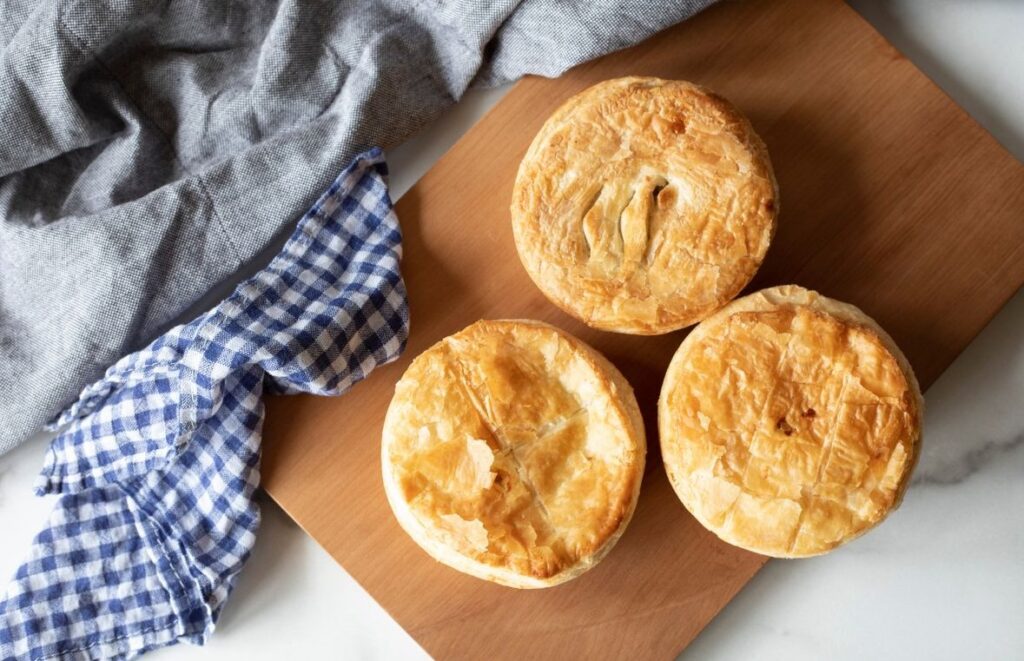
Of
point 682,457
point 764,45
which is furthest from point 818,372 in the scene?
point 764,45

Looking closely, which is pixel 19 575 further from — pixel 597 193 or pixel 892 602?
pixel 892 602

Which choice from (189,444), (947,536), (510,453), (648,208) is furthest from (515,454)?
(947,536)

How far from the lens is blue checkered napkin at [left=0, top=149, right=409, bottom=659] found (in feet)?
7.13

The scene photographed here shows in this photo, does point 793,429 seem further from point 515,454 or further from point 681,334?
point 515,454

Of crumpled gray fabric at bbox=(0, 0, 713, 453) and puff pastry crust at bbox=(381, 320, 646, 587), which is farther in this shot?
crumpled gray fabric at bbox=(0, 0, 713, 453)

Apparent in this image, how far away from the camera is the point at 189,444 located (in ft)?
7.41

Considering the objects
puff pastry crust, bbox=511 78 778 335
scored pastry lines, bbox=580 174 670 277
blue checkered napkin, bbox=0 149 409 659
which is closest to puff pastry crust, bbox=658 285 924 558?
puff pastry crust, bbox=511 78 778 335

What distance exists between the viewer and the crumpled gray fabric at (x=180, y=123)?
2.24 m

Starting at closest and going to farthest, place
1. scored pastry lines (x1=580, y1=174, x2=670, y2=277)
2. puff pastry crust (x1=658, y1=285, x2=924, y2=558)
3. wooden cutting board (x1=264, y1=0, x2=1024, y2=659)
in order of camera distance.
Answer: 1. puff pastry crust (x1=658, y1=285, x2=924, y2=558)
2. scored pastry lines (x1=580, y1=174, x2=670, y2=277)
3. wooden cutting board (x1=264, y1=0, x2=1024, y2=659)

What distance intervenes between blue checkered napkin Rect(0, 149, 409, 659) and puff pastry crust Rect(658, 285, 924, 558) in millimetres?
734

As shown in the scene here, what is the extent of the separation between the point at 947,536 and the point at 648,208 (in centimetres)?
112

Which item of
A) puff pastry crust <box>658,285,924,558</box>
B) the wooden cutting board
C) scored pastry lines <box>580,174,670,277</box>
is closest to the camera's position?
puff pastry crust <box>658,285,924,558</box>

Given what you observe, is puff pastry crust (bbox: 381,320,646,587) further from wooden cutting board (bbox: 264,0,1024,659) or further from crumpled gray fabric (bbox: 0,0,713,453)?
crumpled gray fabric (bbox: 0,0,713,453)

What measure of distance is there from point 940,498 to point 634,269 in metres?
0.99
